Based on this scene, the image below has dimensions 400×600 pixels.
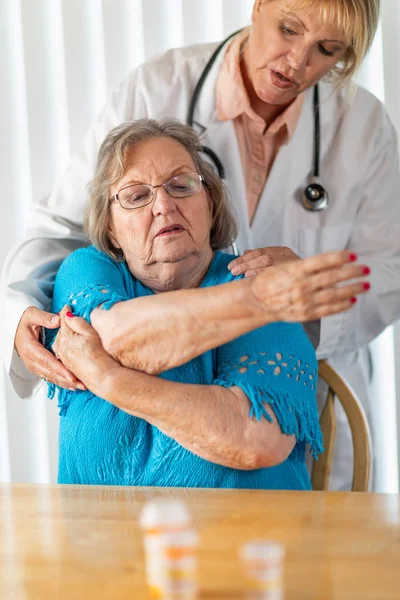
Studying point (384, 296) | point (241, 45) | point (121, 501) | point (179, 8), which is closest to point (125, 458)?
point (121, 501)

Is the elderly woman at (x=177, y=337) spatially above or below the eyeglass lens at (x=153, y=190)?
below

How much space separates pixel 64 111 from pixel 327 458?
3.96 feet

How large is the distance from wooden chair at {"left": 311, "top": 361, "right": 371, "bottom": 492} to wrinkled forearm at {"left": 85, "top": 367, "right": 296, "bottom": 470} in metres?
0.42

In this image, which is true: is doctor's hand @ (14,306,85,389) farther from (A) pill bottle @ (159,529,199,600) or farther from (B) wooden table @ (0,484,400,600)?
(A) pill bottle @ (159,529,199,600)

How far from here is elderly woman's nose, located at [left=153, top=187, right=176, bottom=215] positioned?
4.73ft

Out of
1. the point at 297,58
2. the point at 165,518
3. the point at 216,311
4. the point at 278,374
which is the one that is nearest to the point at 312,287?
the point at 216,311

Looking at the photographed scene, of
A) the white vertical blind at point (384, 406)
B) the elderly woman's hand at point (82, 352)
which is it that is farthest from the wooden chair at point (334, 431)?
the elderly woman's hand at point (82, 352)

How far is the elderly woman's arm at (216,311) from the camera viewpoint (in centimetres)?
107

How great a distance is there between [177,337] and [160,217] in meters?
0.28

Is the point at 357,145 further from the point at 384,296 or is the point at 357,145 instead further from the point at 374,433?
the point at 374,433

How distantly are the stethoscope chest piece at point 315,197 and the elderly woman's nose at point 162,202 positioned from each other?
462 millimetres

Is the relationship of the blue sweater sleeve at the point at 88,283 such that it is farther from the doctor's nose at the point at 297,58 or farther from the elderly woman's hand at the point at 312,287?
→ the doctor's nose at the point at 297,58

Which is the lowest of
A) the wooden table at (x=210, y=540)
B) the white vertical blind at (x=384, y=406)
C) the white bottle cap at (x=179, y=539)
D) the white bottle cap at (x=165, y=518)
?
the white vertical blind at (x=384, y=406)

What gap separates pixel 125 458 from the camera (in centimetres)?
135
